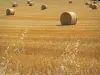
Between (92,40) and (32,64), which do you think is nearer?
(32,64)

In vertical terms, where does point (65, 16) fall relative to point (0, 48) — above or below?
below

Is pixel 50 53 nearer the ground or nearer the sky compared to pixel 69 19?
nearer the sky

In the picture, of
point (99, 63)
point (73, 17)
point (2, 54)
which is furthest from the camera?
point (73, 17)

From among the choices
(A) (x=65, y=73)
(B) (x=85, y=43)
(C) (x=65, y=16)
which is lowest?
(C) (x=65, y=16)

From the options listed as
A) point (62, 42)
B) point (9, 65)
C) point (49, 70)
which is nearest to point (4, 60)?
point (9, 65)

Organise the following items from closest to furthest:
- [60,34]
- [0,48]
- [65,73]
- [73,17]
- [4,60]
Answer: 1. [65,73]
2. [4,60]
3. [0,48]
4. [60,34]
5. [73,17]

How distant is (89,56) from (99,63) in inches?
52.7

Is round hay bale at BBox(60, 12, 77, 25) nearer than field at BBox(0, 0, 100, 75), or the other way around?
field at BBox(0, 0, 100, 75)

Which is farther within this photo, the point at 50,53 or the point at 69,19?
the point at 69,19

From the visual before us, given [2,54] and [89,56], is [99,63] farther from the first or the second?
[2,54]

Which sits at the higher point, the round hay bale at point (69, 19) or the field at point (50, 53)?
the field at point (50, 53)

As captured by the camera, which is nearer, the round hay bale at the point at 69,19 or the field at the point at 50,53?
the field at the point at 50,53

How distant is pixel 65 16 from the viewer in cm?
2684

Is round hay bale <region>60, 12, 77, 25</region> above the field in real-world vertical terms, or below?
below
